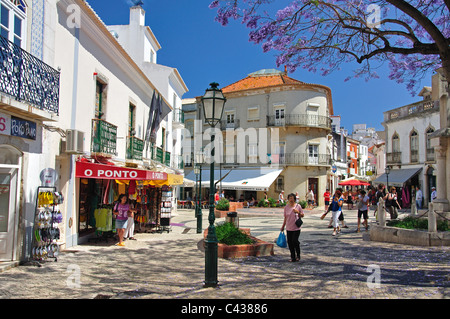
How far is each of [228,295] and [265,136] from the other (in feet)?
95.8

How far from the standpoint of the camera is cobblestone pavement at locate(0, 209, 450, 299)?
219 inches

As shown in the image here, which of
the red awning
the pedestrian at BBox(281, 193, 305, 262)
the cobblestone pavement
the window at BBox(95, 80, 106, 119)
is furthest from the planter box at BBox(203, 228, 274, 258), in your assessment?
the window at BBox(95, 80, 106, 119)

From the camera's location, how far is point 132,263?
26.1ft

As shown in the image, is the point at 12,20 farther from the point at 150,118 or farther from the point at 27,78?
the point at 150,118

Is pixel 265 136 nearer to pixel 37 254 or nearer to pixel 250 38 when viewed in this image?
pixel 250 38

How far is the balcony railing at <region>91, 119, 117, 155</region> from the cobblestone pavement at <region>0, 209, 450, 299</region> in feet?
9.50

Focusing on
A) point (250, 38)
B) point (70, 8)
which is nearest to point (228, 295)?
point (250, 38)

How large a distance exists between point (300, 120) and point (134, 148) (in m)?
21.7

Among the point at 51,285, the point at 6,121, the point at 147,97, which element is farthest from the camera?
the point at 147,97

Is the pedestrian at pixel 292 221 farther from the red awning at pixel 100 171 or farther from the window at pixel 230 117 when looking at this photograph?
the window at pixel 230 117

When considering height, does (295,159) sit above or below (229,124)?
below

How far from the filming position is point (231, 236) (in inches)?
359

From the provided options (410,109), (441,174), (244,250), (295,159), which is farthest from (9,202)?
(410,109)

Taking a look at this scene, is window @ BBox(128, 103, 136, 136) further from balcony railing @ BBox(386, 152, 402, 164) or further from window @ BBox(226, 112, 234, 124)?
balcony railing @ BBox(386, 152, 402, 164)
